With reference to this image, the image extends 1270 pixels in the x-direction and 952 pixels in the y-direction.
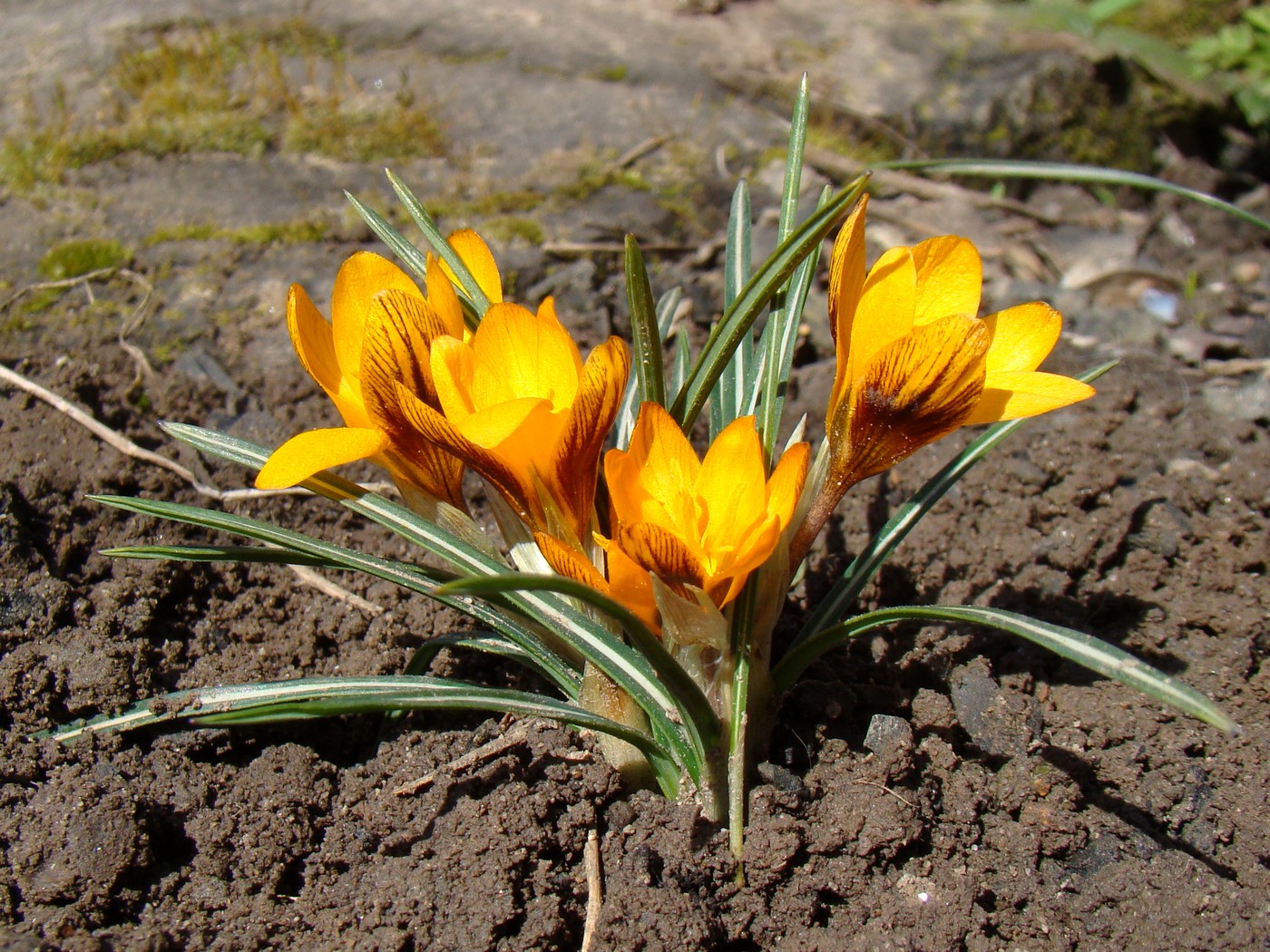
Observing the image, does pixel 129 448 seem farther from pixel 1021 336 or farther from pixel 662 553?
pixel 1021 336

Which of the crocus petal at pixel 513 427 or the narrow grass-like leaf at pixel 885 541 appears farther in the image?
the narrow grass-like leaf at pixel 885 541

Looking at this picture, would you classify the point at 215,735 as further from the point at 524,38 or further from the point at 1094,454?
the point at 524,38

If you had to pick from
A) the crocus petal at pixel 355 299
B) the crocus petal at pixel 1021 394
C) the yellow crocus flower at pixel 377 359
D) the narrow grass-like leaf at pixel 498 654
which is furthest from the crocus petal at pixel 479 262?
the crocus petal at pixel 1021 394

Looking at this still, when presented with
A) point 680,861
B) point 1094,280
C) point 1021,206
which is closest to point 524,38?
point 1021,206

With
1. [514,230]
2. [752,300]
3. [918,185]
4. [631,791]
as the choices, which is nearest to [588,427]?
[752,300]

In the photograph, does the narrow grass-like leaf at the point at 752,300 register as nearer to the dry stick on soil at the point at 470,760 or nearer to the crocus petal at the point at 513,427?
the crocus petal at the point at 513,427

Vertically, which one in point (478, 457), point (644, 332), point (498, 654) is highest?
point (644, 332)
